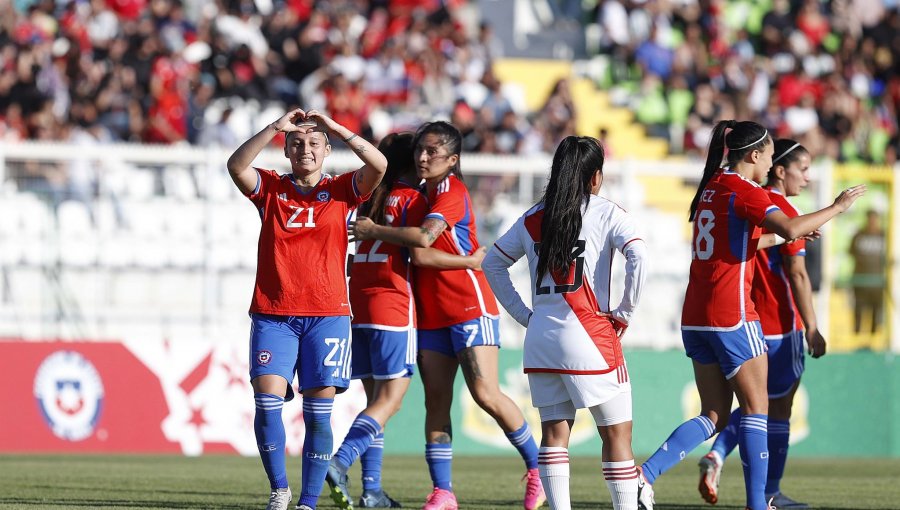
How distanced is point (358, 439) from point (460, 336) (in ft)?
2.81

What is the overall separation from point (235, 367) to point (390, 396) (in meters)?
6.38

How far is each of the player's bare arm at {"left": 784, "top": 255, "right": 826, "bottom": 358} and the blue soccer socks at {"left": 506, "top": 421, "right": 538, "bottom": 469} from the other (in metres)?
1.81

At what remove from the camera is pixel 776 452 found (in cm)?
947

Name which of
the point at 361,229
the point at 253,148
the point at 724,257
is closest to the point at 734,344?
the point at 724,257

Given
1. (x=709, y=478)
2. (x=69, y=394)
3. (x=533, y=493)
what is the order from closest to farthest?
Answer: 1. (x=533, y=493)
2. (x=709, y=478)
3. (x=69, y=394)

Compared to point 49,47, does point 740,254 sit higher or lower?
lower

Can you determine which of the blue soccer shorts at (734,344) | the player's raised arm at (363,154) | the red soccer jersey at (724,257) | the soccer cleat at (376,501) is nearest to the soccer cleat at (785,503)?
the blue soccer shorts at (734,344)

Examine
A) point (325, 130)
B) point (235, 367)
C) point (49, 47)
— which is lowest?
point (235, 367)

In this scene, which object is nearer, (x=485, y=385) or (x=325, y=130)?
(x=325, y=130)

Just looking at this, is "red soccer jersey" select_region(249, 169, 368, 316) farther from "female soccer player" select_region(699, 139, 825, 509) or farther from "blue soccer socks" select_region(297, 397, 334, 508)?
"female soccer player" select_region(699, 139, 825, 509)

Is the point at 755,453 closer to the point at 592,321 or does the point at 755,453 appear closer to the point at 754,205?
the point at 754,205

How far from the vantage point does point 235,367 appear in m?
14.9

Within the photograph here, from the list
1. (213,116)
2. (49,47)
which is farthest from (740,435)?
(49,47)

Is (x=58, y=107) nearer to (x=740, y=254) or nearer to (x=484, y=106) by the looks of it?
(x=484, y=106)
